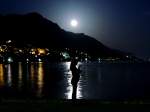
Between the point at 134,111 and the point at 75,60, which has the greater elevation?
the point at 75,60

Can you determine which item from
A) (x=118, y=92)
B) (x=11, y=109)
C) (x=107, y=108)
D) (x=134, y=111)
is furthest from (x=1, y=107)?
(x=118, y=92)

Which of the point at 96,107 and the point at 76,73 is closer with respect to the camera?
the point at 96,107

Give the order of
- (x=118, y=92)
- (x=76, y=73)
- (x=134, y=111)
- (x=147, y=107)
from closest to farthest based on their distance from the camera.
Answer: (x=134, y=111) → (x=147, y=107) → (x=76, y=73) → (x=118, y=92)

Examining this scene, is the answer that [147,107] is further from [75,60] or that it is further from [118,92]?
[118,92]

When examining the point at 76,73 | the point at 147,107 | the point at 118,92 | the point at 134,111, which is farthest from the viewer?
the point at 118,92

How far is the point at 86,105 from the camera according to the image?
15.2 meters

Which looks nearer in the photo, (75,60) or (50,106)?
(50,106)

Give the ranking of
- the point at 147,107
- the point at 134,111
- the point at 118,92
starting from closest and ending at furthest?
the point at 134,111, the point at 147,107, the point at 118,92

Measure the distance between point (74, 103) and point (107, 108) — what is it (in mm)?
1635

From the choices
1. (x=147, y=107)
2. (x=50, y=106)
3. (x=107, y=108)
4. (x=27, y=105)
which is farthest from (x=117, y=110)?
(x=27, y=105)

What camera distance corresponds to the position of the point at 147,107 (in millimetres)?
14516

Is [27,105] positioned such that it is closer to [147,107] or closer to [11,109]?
[11,109]

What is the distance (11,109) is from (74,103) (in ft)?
9.40

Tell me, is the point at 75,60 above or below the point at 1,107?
above
